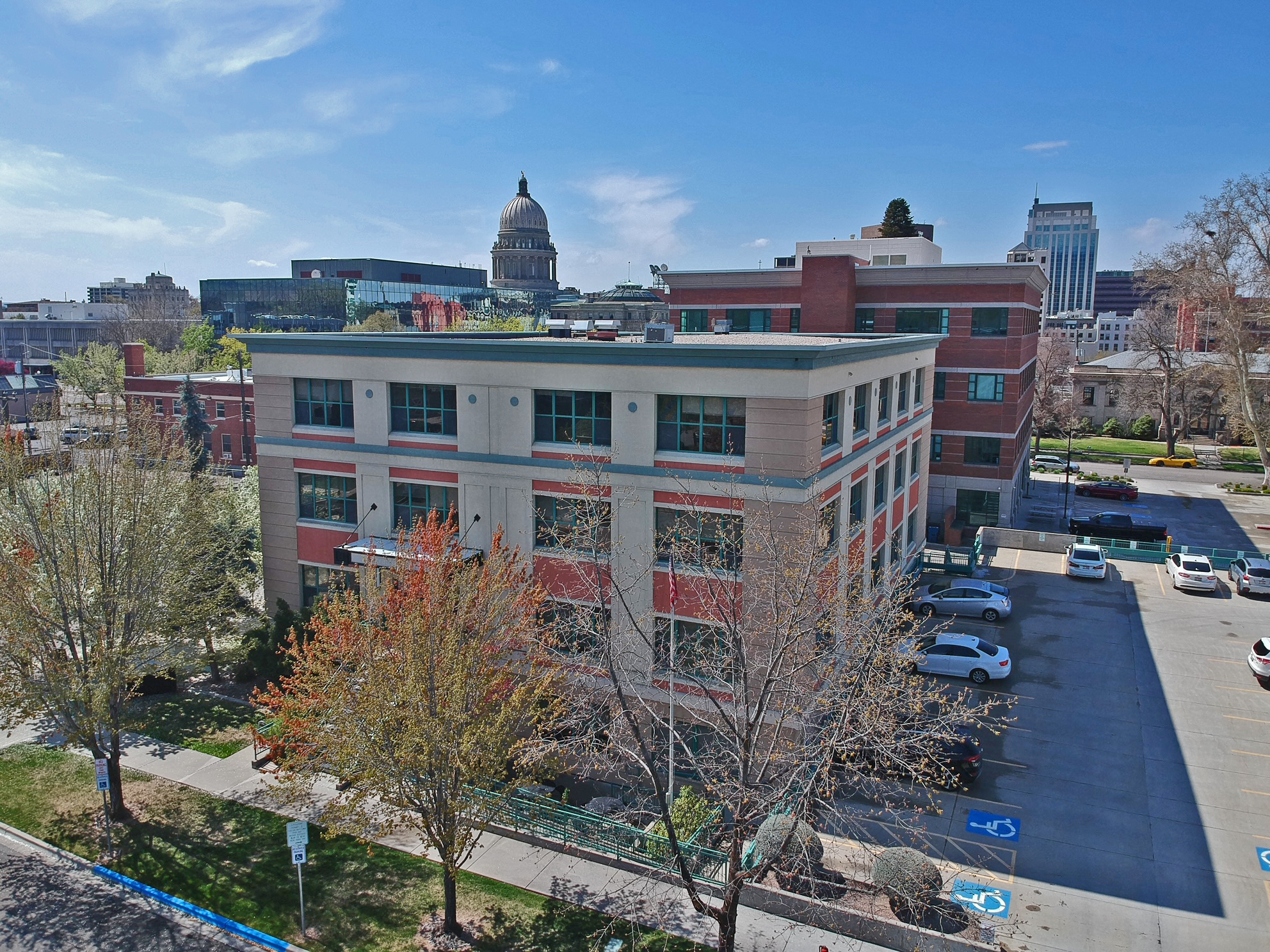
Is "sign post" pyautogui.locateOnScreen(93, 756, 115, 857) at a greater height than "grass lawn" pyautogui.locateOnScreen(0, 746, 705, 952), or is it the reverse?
"sign post" pyautogui.locateOnScreen(93, 756, 115, 857)

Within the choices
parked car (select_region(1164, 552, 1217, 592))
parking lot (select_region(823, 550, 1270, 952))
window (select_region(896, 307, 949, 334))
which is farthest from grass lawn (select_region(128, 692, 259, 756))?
parked car (select_region(1164, 552, 1217, 592))

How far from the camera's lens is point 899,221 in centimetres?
5925

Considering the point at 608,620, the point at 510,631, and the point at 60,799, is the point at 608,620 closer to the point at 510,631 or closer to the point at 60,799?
the point at 510,631

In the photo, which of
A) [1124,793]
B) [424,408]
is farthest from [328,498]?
[1124,793]

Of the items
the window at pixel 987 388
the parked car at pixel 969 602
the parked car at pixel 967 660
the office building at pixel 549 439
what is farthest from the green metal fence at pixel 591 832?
the window at pixel 987 388

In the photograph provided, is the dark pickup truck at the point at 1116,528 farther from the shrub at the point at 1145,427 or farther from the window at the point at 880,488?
the shrub at the point at 1145,427

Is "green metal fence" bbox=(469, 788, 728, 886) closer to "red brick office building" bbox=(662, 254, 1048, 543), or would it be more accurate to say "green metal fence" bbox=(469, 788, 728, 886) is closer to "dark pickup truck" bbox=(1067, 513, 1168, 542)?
"red brick office building" bbox=(662, 254, 1048, 543)

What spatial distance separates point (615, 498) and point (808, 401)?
212 inches

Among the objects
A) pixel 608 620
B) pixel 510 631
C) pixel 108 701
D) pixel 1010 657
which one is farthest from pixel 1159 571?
pixel 108 701

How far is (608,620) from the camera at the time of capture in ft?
66.3

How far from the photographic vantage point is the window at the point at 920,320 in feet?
150

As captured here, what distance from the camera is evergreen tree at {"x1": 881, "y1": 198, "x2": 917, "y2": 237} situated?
59062mm

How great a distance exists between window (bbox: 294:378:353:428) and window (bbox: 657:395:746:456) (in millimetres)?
9999

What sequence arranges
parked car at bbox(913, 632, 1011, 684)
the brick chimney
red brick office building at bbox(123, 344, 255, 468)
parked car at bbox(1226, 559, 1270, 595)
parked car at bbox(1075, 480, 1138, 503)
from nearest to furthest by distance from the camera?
parked car at bbox(913, 632, 1011, 684), parked car at bbox(1226, 559, 1270, 595), parked car at bbox(1075, 480, 1138, 503), red brick office building at bbox(123, 344, 255, 468), the brick chimney
